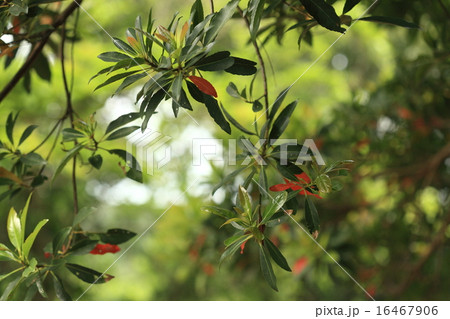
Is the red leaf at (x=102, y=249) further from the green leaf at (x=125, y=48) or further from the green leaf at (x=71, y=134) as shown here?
the green leaf at (x=125, y=48)

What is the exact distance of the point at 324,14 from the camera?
1.99 ft

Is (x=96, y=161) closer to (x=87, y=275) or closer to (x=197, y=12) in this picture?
(x=87, y=275)

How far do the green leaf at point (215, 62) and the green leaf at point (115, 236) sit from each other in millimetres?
340

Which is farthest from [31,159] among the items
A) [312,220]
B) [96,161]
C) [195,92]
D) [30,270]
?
[312,220]

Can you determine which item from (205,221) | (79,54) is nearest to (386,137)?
(205,221)

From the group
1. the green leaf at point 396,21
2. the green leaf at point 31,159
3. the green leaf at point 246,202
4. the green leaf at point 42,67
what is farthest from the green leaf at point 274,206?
the green leaf at point 42,67

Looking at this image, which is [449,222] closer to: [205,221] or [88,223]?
[205,221]

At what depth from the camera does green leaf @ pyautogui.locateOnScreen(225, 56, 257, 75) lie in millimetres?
626

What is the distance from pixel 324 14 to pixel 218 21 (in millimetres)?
125

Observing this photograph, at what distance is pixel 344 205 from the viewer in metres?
1.74

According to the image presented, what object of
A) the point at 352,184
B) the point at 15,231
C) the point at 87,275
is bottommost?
the point at 352,184

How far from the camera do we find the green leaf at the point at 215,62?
60 cm

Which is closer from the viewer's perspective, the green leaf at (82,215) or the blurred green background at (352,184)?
the green leaf at (82,215)

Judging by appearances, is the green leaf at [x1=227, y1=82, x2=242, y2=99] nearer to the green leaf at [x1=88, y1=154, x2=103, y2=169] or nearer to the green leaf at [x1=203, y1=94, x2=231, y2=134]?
the green leaf at [x1=203, y1=94, x2=231, y2=134]
